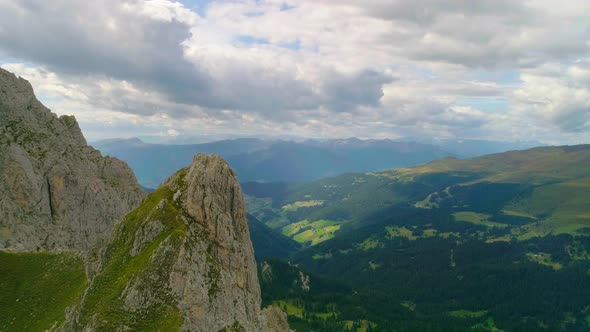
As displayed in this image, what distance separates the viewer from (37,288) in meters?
67.8

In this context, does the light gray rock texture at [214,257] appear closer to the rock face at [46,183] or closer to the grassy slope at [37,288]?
the grassy slope at [37,288]

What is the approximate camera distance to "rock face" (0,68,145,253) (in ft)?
277

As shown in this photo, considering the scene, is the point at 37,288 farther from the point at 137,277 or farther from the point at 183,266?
the point at 183,266

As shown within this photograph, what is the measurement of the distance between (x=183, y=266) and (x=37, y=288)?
34.9 m

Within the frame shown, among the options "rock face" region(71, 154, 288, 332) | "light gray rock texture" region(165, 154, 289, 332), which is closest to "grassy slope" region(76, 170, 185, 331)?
"rock face" region(71, 154, 288, 332)

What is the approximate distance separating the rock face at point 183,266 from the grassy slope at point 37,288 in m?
14.3

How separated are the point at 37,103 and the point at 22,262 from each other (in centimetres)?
4951

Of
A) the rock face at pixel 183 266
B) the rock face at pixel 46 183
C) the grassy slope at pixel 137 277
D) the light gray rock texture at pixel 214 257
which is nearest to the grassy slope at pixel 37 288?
the rock face at pixel 46 183

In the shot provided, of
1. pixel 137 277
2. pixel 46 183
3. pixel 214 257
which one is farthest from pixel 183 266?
pixel 46 183

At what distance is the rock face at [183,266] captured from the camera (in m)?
48.7

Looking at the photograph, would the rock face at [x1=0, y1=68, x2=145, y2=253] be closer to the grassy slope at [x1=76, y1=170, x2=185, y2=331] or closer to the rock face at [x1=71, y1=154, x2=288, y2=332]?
the grassy slope at [x1=76, y1=170, x2=185, y2=331]

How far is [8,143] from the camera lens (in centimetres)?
8881

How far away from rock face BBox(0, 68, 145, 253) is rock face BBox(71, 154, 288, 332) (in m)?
30.5

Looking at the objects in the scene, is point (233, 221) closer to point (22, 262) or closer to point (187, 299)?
point (187, 299)
